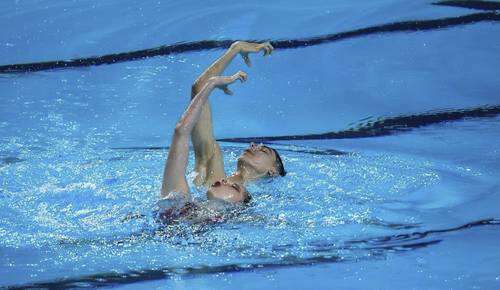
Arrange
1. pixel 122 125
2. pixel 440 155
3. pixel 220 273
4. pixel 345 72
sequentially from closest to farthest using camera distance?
pixel 220 273, pixel 440 155, pixel 122 125, pixel 345 72

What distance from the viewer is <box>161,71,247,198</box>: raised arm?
3934 millimetres

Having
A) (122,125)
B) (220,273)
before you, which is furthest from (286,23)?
(220,273)

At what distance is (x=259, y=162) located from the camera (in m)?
4.48

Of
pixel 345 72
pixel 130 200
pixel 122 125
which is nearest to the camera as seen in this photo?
pixel 130 200

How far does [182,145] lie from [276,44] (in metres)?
2.29

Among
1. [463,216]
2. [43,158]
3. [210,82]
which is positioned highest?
[210,82]

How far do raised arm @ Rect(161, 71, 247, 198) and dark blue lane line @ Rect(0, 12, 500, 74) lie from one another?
7.11ft

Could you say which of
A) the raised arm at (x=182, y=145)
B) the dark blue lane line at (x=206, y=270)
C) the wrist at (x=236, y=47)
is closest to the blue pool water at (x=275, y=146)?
the dark blue lane line at (x=206, y=270)

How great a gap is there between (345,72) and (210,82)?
1.96 meters

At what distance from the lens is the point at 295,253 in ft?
12.4

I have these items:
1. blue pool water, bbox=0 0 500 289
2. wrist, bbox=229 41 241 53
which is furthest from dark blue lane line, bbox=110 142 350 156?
wrist, bbox=229 41 241 53

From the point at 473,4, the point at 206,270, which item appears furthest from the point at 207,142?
the point at 473,4

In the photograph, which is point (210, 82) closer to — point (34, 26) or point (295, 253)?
point (295, 253)

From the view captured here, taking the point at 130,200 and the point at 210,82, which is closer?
the point at 210,82
